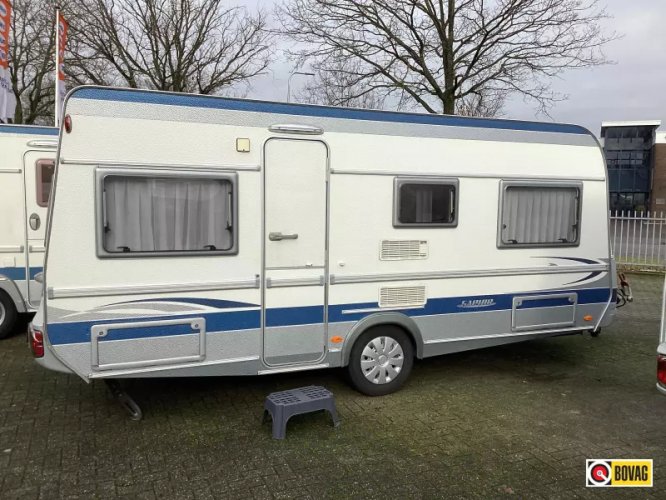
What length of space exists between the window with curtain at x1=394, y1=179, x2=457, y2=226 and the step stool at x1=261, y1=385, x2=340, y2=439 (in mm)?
1687

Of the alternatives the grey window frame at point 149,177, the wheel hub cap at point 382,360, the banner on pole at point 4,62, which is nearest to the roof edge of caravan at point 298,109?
the grey window frame at point 149,177

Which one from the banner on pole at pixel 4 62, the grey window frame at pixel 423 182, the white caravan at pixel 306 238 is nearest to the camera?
the white caravan at pixel 306 238

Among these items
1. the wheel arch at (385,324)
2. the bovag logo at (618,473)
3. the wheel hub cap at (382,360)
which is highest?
the wheel arch at (385,324)

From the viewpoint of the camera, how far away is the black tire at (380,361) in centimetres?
503

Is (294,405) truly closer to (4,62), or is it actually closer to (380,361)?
(380,361)

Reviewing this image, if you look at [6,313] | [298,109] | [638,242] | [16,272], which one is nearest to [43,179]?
[16,272]

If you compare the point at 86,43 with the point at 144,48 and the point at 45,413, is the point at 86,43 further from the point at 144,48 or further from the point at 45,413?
the point at 45,413

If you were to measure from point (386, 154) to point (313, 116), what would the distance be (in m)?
0.76

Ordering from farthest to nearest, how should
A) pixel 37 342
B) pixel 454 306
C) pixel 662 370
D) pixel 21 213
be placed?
1. pixel 21 213
2. pixel 454 306
3. pixel 37 342
4. pixel 662 370

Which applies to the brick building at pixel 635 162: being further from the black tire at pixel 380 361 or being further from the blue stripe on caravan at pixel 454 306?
the black tire at pixel 380 361

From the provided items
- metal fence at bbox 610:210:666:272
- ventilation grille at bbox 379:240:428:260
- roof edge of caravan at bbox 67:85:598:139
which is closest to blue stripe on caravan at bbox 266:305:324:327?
ventilation grille at bbox 379:240:428:260

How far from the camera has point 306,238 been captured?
4.72 meters

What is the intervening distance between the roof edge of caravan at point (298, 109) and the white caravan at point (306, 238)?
0.01 m

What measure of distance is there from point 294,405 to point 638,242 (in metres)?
12.8
